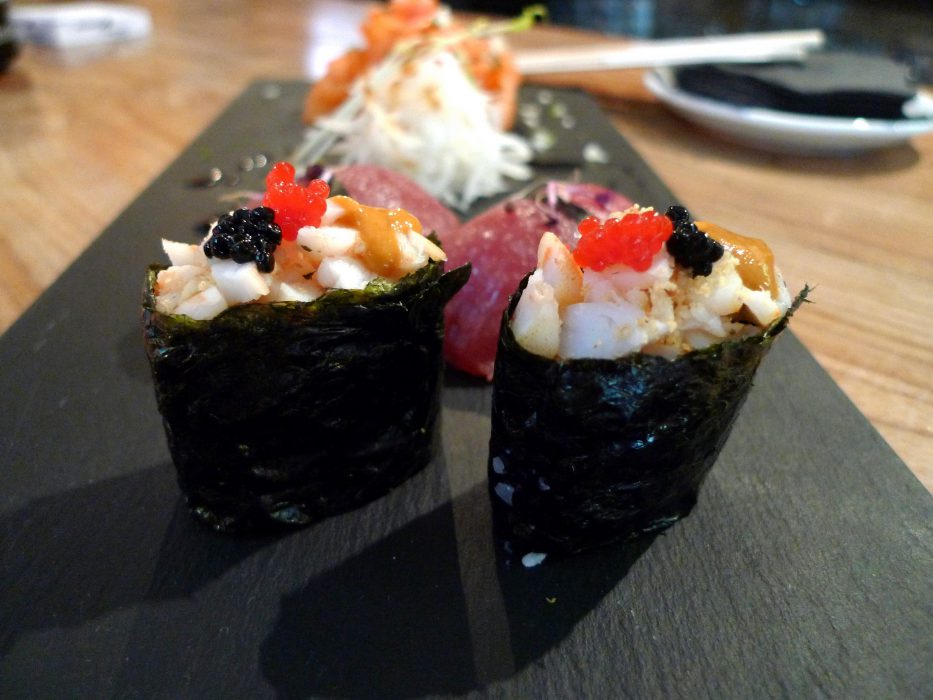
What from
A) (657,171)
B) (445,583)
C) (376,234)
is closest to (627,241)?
(376,234)

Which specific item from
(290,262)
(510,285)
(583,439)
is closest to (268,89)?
(510,285)

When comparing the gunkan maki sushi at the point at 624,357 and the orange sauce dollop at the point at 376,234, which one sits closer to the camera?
the gunkan maki sushi at the point at 624,357

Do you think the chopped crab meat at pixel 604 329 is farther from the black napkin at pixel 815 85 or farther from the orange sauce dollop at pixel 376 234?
the black napkin at pixel 815 85

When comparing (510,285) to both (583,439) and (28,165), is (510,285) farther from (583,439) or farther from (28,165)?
(28,165)

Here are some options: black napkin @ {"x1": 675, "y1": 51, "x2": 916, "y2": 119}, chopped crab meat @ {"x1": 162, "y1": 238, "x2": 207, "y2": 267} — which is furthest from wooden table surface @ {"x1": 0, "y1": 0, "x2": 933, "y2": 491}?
chopped crab meat @ {"x1": 162, "y1": 238, "x2": 207, "y2": 267}

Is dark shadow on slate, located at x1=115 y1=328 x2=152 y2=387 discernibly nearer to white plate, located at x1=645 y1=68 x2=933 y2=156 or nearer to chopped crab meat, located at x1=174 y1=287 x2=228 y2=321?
chopped crab meat, located at x1=174 y1=287 x2=228 y2=321

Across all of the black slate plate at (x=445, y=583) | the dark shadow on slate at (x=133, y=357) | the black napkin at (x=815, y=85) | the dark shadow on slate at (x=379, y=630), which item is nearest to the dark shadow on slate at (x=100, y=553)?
the black slate plate at (x=445, y=583)
